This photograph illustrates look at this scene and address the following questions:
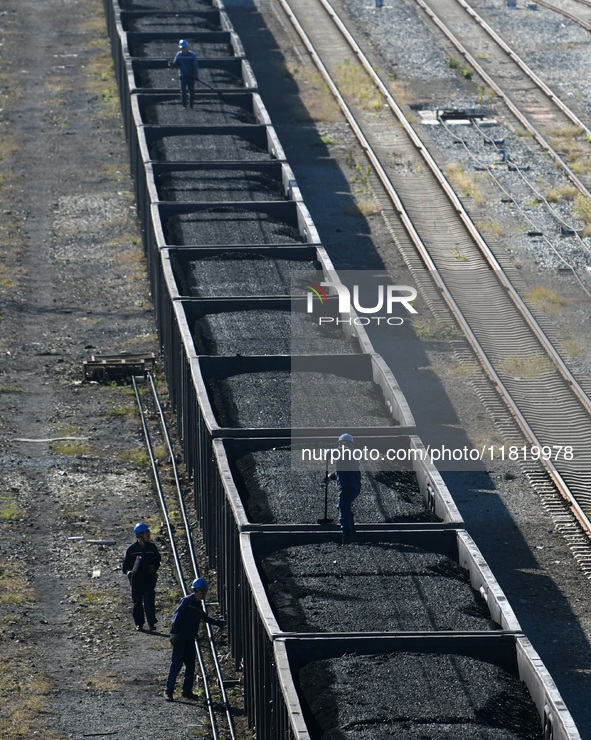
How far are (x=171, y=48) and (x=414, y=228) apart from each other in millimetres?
9932

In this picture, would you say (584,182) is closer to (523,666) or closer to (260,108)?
(260,108)

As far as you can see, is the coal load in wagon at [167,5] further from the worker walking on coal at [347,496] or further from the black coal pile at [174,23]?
the worker walking on coal at [347,496]

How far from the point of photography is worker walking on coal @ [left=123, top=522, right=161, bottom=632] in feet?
48.2

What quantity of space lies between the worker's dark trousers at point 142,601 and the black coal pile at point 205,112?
46.5ft

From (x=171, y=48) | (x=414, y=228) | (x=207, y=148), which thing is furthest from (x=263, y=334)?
(x=171, y=48)

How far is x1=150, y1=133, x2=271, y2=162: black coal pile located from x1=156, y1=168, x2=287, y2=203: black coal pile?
0.57m

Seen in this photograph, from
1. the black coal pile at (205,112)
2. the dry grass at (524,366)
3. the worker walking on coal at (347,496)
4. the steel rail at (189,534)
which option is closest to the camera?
→ the worker walking on coal at (347,496)

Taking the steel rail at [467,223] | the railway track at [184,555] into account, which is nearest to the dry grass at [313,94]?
the steel rail at [467,223]

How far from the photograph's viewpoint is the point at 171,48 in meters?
33.1

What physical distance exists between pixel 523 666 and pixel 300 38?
29783 mm

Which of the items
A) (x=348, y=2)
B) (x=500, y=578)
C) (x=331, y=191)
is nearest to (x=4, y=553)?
(x=500, y=578)

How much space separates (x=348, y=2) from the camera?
41094mm

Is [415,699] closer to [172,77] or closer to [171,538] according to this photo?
[171,538]

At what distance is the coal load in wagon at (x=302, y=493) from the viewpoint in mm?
13961
